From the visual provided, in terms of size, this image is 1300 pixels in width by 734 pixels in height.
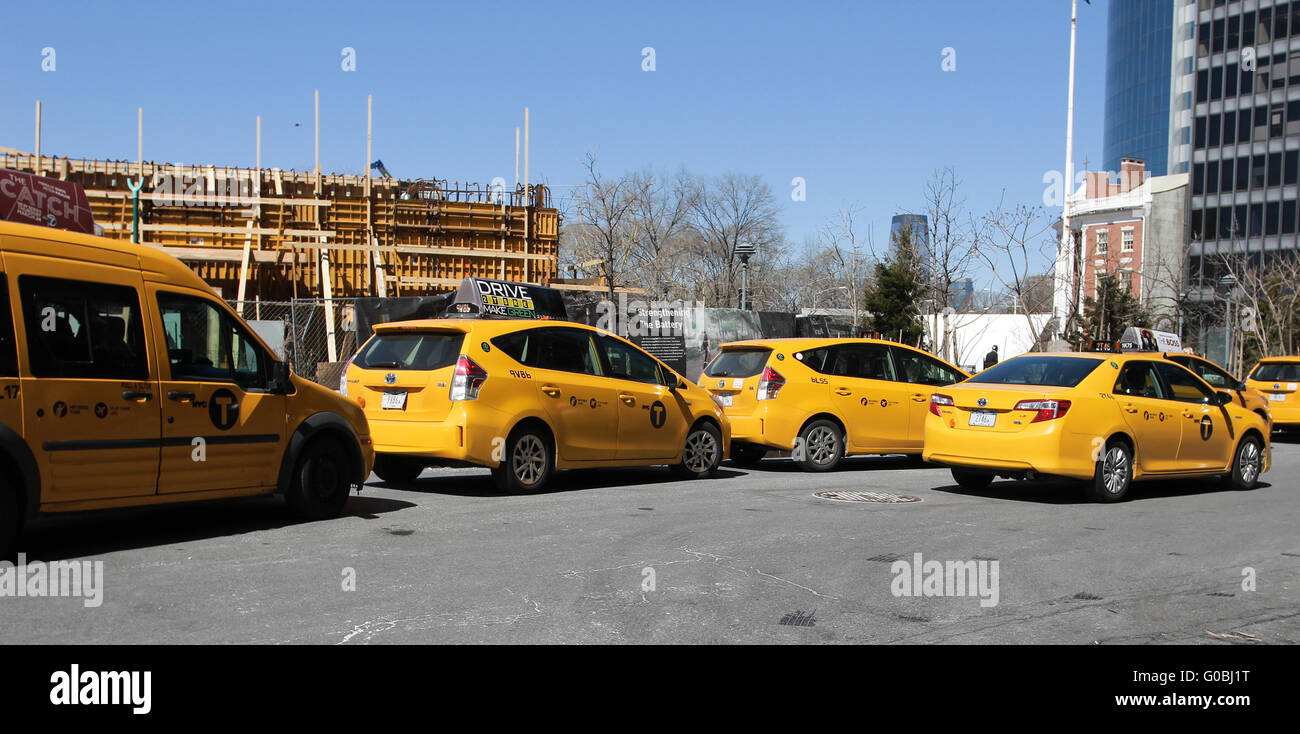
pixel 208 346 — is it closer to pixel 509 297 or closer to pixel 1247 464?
pixel 509 297

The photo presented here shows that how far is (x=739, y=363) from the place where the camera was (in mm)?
13758

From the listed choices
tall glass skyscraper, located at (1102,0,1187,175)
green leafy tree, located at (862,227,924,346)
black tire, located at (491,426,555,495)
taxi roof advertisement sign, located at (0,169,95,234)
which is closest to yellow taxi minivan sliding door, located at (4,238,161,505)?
taxi roof advertisement sign, located at (0,169,95,234)

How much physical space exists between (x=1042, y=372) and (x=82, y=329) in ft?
28.8

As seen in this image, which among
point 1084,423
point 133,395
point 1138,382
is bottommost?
point 1084,423

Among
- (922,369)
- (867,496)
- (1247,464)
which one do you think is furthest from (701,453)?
(1247,464)

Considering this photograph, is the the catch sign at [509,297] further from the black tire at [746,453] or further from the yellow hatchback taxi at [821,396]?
the black tire at [746,453]

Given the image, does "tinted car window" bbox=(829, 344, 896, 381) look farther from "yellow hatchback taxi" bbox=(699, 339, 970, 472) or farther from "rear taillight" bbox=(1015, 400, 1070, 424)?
"rear taillight" bbox=(1015, 400, 1070, 424)

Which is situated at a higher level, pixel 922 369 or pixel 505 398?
pixel 922 369

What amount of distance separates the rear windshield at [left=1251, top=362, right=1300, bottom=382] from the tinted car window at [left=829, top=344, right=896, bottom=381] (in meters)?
11.9

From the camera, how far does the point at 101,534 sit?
7.61 meters

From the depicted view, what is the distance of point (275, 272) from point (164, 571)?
24.4 meters

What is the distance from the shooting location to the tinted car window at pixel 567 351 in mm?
10578
